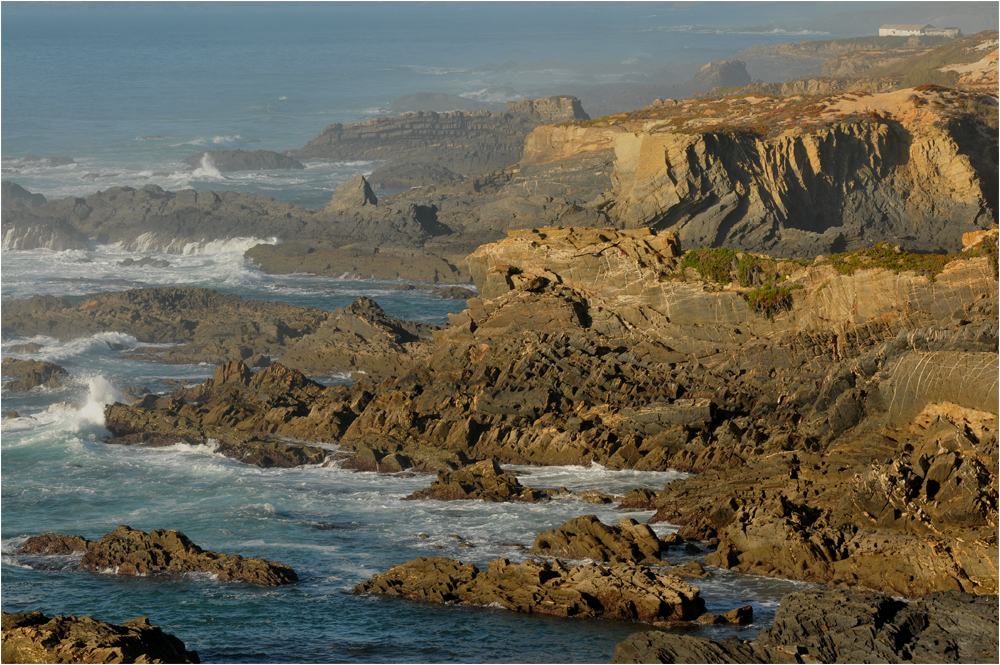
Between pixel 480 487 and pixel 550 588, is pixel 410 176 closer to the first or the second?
pixel 480 487

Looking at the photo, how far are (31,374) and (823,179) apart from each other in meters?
39.3

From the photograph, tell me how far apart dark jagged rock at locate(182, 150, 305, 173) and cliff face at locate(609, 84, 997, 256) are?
52.0 metres

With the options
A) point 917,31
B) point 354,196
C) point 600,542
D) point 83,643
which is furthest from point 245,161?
point 917,31

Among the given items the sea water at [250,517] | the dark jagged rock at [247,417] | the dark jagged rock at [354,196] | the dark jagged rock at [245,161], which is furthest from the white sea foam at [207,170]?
the dark jagged rock at [247,417]

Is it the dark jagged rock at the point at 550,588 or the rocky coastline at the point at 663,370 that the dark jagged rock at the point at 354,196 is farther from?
the dark jagged rock at the point at 550,588

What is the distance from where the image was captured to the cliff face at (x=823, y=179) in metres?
56.4

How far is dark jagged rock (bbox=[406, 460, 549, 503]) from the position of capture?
3125 cm

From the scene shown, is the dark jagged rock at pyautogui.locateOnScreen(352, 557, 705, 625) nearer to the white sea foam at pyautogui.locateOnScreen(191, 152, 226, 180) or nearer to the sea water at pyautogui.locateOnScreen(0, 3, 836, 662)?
the sea water at pyautogui.locateOnScreen(0, 3, 836, 662)

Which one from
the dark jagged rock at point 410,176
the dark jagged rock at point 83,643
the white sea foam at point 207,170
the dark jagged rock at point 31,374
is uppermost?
the white sea foam at point 207,170

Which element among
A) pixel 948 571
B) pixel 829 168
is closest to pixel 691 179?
pixel 829 168

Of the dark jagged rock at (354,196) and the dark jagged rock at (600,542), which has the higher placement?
the dark jagged rock at (354,196)

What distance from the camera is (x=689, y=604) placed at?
2227 cm

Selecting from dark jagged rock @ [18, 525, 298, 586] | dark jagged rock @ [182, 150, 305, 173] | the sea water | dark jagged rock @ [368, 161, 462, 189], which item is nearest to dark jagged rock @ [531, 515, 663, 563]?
the sea water

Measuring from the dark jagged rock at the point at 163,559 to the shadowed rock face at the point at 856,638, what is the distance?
968 cm
